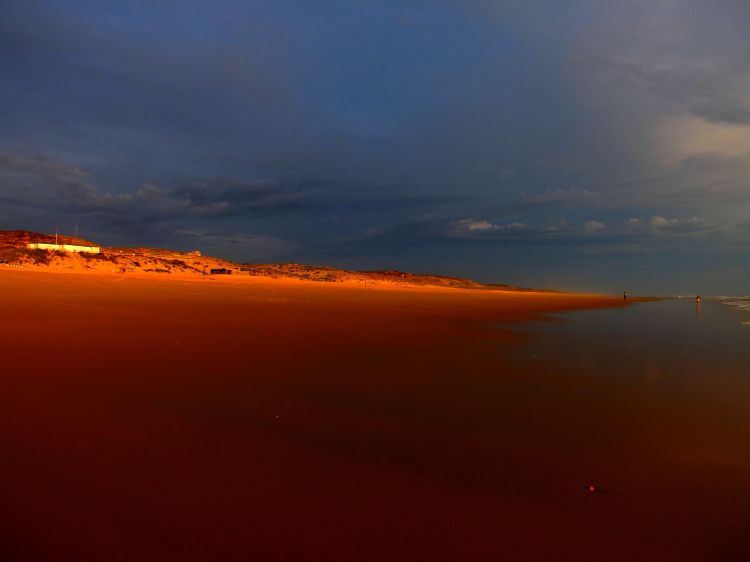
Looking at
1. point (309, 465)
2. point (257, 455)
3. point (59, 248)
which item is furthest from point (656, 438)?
point (59, 248)

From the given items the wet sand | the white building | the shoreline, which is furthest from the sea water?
the white building

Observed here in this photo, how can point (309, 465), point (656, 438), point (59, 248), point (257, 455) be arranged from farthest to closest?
1. point (59, 248)
2. point (656, 438)
3. point (257, 455)
4. point (309, 465)

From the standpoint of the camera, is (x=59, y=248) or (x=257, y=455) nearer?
(x=257, y=455)

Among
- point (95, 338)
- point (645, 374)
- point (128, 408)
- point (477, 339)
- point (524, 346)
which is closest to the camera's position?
point (128, 408)

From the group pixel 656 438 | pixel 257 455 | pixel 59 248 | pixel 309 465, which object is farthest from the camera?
pixel 59 248

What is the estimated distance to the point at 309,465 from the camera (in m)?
4.07

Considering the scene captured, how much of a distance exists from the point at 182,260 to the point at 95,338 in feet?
194

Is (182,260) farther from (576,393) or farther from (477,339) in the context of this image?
(576,393)

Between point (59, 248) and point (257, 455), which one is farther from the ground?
point (59, 248)

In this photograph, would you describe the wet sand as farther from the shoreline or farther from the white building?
the white building

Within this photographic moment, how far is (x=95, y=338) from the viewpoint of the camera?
9.94 metres

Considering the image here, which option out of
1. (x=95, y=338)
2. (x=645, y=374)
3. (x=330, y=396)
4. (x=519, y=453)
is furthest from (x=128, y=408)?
(x=645, y=374)

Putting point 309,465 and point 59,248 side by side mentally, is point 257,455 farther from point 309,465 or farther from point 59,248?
point 59,248

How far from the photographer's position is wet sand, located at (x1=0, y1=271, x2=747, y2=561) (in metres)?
2.95
